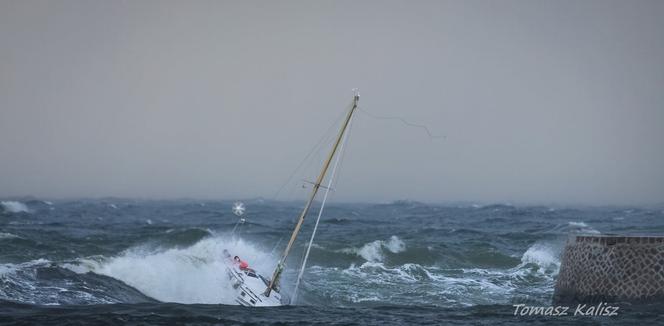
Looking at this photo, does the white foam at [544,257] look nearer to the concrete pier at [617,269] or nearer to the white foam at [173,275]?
the concrete pier at [617,269]

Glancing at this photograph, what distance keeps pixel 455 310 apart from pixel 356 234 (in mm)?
33388

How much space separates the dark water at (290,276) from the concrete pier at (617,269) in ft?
1.86

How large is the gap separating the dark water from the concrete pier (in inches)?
22.3

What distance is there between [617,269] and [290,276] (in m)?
17.1

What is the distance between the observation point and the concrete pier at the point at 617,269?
19234 millimetres

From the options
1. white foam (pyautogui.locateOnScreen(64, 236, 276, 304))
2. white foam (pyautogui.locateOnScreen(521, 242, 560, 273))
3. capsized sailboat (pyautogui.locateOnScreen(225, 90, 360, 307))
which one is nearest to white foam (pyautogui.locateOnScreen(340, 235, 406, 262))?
white foam (pyautogui.locateOnScreen(64, 236, 276, 304))

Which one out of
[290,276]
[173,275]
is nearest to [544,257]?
[290,276]

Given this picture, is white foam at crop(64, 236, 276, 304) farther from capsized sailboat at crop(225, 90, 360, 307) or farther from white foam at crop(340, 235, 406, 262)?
white foam at crop(340, 235, 406, 262)

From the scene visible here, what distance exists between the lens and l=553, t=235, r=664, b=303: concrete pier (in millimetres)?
19234

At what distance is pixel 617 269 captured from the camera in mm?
19828

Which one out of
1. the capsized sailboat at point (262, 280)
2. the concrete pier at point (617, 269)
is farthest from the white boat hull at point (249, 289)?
the concrete pier at point (617, 269)

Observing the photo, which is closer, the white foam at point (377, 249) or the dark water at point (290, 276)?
the dark water at point (290, 276)

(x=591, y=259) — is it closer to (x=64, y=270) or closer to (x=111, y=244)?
(x=64, y=270)

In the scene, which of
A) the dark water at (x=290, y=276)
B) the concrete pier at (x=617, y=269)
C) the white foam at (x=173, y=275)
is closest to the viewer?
the concrete pier at (x=617, y=269)
